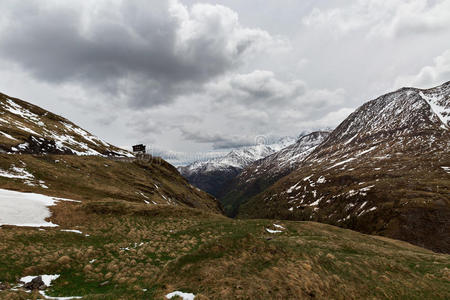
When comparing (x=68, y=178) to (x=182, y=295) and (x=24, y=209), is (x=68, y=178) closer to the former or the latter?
(x=24, y=209)

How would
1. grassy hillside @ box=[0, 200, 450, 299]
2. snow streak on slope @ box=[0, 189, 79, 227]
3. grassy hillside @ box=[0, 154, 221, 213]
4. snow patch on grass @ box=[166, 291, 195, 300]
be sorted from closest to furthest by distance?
snow patch on grass @ box=[166, 291, 195, 300], grassy hillside @ box=[0, 200, 450, 299], snow streak on slope @ box=[0, 189, 79, 227], grassy hillside @ box=[0, 154, 221, 213]

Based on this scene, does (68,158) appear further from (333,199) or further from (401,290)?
(333,199)

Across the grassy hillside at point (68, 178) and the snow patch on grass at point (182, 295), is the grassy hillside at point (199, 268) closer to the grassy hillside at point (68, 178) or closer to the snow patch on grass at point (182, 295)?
the snow patch on grass at point (182, 295)

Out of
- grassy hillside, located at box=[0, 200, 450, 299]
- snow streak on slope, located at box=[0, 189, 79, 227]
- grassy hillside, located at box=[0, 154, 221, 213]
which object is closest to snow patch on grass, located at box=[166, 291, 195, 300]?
grassy hillside, located at box=[0, 200, 450, 299]

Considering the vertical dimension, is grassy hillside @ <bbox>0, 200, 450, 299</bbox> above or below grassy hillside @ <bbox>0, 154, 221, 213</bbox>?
below

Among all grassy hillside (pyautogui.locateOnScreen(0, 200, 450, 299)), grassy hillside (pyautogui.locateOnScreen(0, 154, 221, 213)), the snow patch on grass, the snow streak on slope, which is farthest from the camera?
grassy hillside (pyautogui.locateOnScreen(0, 154, 221, 213))

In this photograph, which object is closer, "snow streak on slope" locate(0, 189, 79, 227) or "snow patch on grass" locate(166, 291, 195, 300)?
"snow patch on grass" locate(166, 291, 195, 300)

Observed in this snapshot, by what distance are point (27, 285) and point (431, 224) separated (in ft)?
447

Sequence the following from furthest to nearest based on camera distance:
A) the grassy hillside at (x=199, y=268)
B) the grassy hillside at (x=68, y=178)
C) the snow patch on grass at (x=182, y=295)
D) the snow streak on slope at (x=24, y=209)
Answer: the grassy hillside at (x=68, y=178), the snow streak on slope at (x=24, y=209), the grassy hillside at (x=199, y=268), the snow patch on grass at (x=182, y=295)

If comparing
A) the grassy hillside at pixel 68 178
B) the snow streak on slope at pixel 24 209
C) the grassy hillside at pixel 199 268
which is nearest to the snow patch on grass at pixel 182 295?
the grassy hillside at pixel 199 268

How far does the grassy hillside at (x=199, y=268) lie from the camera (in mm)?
13227

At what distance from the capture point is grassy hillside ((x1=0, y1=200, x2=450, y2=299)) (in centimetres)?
1323

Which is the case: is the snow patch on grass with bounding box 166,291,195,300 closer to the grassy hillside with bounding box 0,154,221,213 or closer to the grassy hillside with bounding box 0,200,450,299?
the grassy hillside with bounding box 0,200,450,299

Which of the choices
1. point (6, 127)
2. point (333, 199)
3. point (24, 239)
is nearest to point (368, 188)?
point (333, 199)
